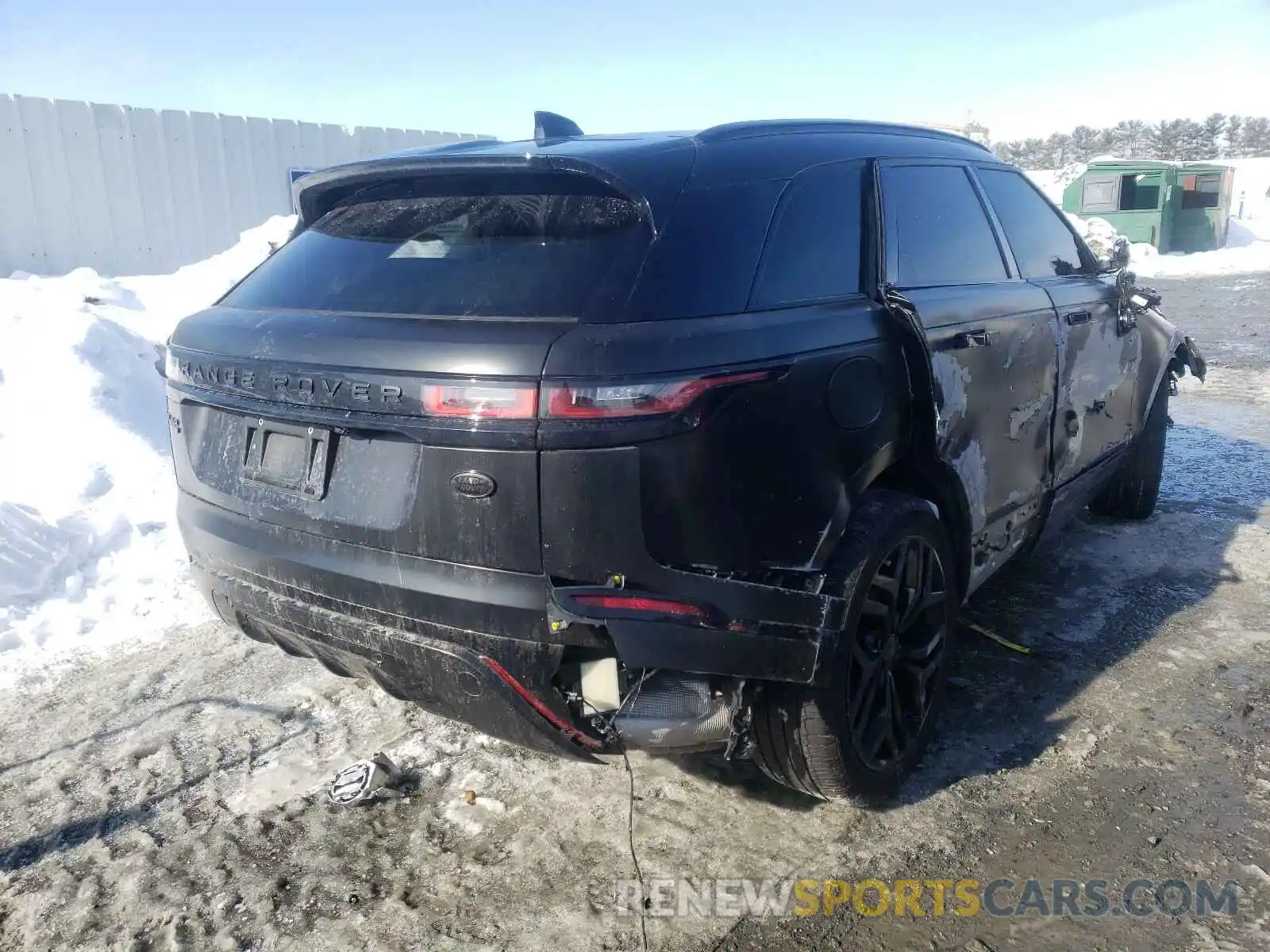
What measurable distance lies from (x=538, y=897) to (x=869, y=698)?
3.43ft

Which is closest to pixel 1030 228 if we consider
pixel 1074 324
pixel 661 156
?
pixel 1074 324

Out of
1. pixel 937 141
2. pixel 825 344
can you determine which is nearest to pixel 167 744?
pixel 825 344

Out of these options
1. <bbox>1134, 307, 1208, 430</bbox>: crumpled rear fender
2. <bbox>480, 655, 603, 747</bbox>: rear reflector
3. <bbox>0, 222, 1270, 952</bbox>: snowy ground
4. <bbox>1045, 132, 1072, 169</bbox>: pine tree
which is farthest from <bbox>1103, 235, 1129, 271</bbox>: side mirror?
<bbox>1045, 132, 1072, 169</bbox>: pine tree

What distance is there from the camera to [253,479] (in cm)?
259

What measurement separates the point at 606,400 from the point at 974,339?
5.03ft

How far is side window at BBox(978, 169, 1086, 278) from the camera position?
3.74m

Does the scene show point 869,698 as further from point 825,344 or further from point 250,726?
point 250,726

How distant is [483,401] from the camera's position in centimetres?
210

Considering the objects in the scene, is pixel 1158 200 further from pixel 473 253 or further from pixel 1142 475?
pixel 473 253

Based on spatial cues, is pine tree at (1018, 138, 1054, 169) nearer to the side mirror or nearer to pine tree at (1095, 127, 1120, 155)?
pine tree at (1095, 127, 1120, 155)

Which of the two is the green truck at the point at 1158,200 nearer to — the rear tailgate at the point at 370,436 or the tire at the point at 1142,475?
the tire at the point at 1142,475

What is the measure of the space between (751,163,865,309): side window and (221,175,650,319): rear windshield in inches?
15.0

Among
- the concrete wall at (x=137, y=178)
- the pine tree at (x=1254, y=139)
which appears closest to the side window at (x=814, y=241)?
the concrete wall at (x=137, y=178)

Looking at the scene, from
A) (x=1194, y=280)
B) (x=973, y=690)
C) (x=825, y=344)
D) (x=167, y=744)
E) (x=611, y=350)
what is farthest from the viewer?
(x=1194, y=280)
